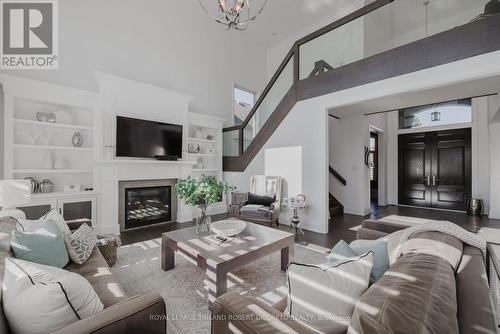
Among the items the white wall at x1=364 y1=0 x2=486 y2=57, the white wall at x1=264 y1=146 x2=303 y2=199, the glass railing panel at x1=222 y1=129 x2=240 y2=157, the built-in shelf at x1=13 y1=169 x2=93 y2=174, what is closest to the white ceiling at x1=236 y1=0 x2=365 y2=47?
the white wall at x1=364 y1=0 x2=486 y2=57

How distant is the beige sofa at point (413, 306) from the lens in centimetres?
68

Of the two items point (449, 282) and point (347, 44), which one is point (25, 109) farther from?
point (347, 44)

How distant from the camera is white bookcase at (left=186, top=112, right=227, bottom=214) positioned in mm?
5840

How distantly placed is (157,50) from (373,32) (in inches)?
190

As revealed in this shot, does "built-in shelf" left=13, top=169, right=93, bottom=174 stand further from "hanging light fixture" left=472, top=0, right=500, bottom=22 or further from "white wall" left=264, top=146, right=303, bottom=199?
"hanging light fixture" left=472, top=0, right=500, bottom=22

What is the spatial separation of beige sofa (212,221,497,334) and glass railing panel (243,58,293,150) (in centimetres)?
477

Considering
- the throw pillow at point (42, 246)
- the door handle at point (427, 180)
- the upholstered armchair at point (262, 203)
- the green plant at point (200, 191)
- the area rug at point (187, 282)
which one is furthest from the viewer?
the door handle at point (427, 180)

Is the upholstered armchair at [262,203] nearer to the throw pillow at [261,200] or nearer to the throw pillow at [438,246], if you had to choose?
the throw pillow at [261,200]

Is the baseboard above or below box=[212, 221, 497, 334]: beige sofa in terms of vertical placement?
below

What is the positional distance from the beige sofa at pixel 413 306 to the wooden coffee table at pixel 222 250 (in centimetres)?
95

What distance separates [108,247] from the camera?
2828 mm

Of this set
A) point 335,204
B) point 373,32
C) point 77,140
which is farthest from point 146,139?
point 373,32

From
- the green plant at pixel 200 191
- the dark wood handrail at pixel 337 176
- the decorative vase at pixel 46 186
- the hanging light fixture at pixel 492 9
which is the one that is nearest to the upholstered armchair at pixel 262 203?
the green plant at pixel 200 191

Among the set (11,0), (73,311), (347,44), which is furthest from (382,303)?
(11,0)
